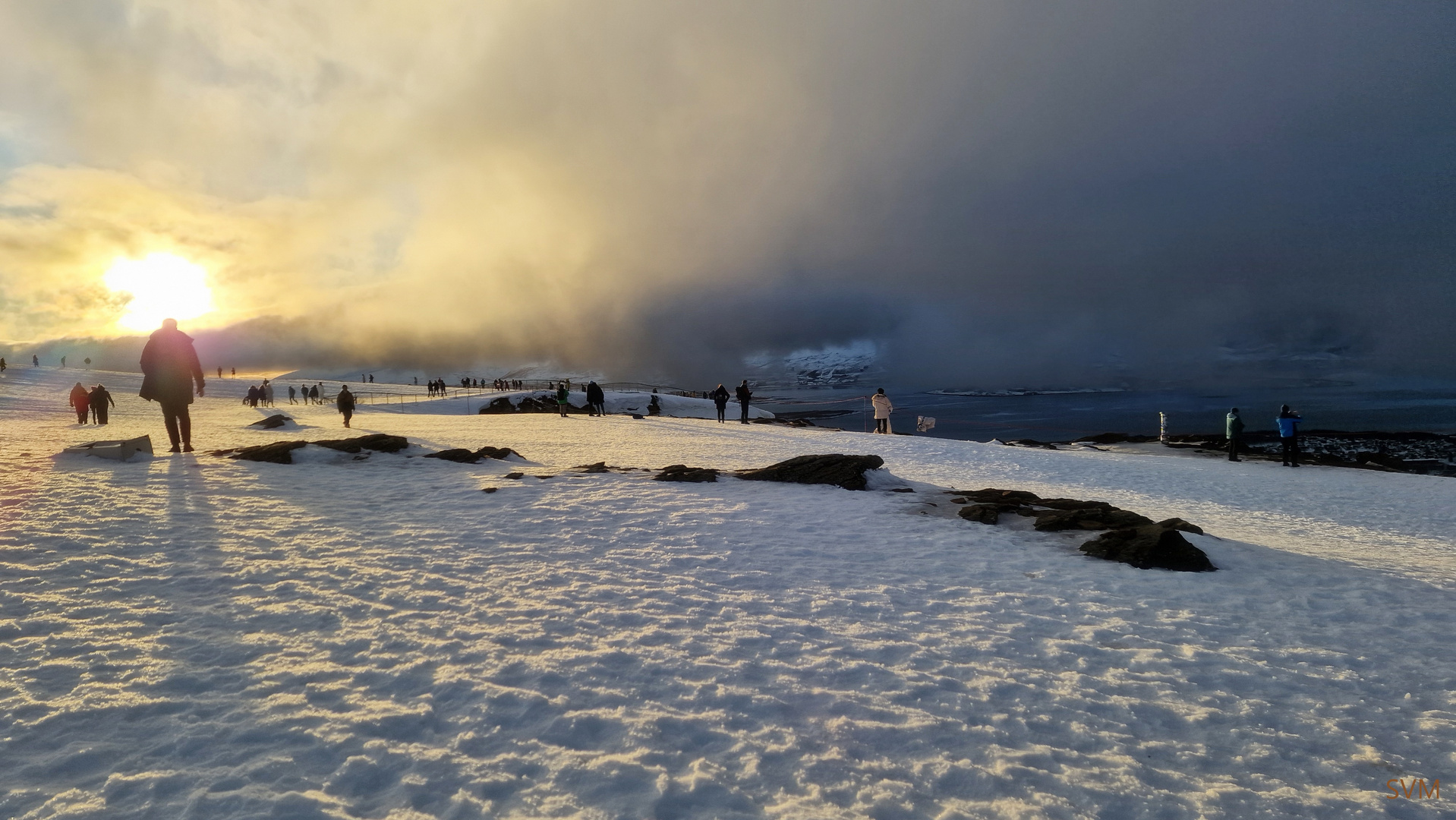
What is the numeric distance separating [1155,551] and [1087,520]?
1626 millimetres

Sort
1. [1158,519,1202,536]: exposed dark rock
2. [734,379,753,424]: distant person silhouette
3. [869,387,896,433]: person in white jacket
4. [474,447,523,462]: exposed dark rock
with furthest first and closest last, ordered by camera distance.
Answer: [734,379,753,424]: distant person silhouette
[869,387,896,433]: person in white jacket
[474,447,523,462]: exposed dark rock
[1158,519,1202,536]: exposed dark rock

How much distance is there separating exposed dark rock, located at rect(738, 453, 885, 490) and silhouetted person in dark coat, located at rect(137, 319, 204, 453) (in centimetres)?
1067

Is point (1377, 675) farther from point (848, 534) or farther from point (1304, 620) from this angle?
point (848, 534)

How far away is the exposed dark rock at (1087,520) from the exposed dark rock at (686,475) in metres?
6.08

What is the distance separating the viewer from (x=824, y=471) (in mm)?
12609

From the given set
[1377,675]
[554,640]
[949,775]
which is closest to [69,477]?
[554,640]

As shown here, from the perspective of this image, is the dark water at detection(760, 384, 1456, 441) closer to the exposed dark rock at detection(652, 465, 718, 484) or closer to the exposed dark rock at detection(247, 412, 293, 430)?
the exposed dark rock at detection(247, 412, 293, 430)

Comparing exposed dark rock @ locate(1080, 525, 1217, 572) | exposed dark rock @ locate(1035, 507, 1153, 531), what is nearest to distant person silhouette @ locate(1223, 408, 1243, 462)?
exposed dark rock @ locate(1035, 507, 1153, 531)

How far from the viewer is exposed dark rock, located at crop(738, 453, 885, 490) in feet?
39.8

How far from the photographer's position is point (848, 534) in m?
8.27

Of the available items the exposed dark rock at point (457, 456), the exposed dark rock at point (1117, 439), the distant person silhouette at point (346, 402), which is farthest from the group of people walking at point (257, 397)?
the exposed dark rock at point (1117, 439)

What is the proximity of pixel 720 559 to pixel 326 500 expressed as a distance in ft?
20.8

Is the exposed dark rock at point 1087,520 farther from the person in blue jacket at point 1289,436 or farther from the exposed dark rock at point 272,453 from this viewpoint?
the person in blue jacket at point 1289,436

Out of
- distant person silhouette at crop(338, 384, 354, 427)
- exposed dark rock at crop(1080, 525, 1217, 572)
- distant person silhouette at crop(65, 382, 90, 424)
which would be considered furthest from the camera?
distant person silhouette at crop(338, 384, 354, 427)
